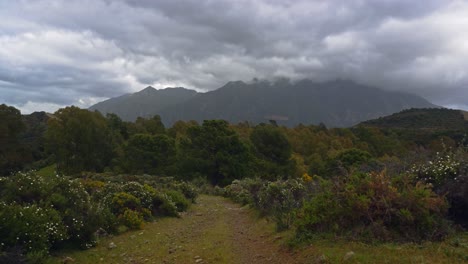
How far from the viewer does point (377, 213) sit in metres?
8.24

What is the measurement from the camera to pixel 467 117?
110188 millimetres

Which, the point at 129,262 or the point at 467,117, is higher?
the point at 467,117

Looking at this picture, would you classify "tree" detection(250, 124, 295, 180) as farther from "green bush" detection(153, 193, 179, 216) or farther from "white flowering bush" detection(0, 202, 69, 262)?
"white flowering bush" detection(0, 202, 69, 262)

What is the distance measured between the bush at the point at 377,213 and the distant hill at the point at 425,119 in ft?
332

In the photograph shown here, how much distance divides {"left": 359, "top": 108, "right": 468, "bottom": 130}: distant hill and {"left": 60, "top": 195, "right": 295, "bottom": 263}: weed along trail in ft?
327

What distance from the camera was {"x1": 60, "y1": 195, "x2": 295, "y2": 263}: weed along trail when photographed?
8688 mm

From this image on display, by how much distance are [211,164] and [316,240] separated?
31453 millimetres

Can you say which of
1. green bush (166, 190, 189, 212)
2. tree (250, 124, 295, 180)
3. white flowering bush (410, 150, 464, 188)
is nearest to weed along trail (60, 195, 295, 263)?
green bush (166, 190, 189, 212)

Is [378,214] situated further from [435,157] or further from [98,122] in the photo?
[98,122]

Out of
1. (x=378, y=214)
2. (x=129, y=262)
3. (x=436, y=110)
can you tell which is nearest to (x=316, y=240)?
(x=378, y=214)

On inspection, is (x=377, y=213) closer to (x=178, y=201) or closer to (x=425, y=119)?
(x=178, y=201)

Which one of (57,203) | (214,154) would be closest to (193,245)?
(57,203)

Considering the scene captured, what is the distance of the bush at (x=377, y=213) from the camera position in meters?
7.98

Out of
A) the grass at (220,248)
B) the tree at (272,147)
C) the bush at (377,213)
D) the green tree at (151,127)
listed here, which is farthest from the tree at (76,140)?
the bush at (377,213)
